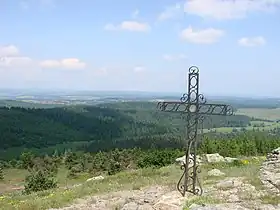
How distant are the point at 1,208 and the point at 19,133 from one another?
170280 millimetres

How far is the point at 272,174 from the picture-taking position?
76.7 feet

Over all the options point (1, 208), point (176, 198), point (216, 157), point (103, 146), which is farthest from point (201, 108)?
point (103, 146)

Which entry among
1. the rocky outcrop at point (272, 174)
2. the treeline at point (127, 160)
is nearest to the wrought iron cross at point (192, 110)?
the rocky outcrop at point (272, 174)

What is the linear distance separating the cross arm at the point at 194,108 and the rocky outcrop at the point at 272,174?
4.88 m

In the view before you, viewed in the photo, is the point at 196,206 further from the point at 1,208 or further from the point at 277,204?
the point at 1,208

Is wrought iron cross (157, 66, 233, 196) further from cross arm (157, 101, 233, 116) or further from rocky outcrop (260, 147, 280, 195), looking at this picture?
rocky outcrop (260, 147, 280, 195)

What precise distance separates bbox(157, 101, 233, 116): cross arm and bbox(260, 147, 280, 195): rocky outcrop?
16.0 feet

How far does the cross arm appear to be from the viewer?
1919cm

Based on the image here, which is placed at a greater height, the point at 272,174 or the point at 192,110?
the point at 192,110

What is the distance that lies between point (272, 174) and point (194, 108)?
737 cm

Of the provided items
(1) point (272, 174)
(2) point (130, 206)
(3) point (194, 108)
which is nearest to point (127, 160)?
(1) point (272, 174)

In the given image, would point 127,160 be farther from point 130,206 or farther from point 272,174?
point 130,206

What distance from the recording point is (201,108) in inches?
781

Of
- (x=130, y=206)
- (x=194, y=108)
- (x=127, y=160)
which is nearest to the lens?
(x=130, y=206)
